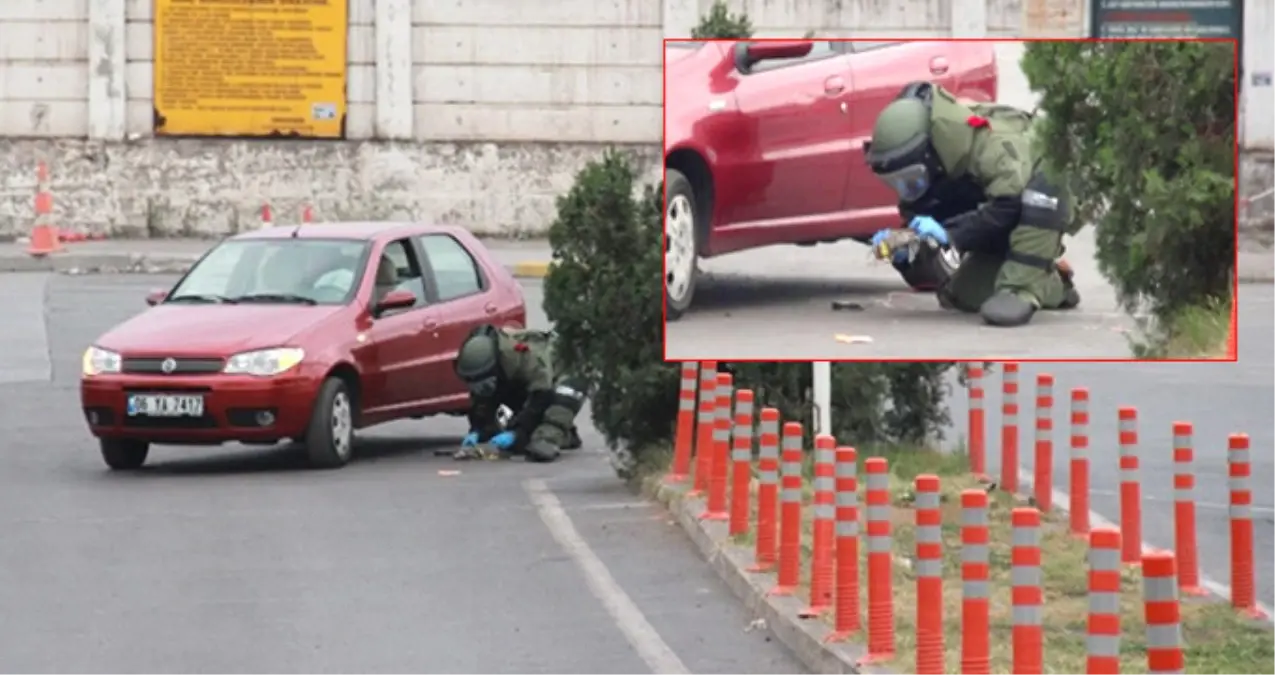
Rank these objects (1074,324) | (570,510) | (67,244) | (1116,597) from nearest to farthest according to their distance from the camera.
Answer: (1116,597) < (1074,324) < (570,510) < (67,244)

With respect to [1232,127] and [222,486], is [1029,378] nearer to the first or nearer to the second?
[222,486]

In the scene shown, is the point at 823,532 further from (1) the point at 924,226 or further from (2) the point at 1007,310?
(1) the point at 924,226

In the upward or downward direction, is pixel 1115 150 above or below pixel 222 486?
above

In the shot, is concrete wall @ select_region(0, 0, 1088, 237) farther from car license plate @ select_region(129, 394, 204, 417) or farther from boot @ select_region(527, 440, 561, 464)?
car license plate @ select_region(129, 394, 204, 417)

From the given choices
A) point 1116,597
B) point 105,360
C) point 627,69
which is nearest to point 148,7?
point 627,69

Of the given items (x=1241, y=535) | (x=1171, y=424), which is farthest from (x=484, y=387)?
(x=1241, y=535)

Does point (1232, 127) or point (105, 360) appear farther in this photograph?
point (105, 360)

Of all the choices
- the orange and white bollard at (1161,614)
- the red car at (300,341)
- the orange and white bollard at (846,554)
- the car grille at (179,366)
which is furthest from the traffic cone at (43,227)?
the orange and white bollard at (1161,614)

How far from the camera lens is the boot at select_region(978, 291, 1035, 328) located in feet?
35.4

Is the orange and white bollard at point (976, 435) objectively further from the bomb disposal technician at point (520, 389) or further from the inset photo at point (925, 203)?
the inset photo at point (925, 203)

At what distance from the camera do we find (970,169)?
1090 cm

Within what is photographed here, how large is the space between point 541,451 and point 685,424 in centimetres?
261

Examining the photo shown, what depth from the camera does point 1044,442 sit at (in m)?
13.6

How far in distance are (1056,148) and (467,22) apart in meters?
22.8
